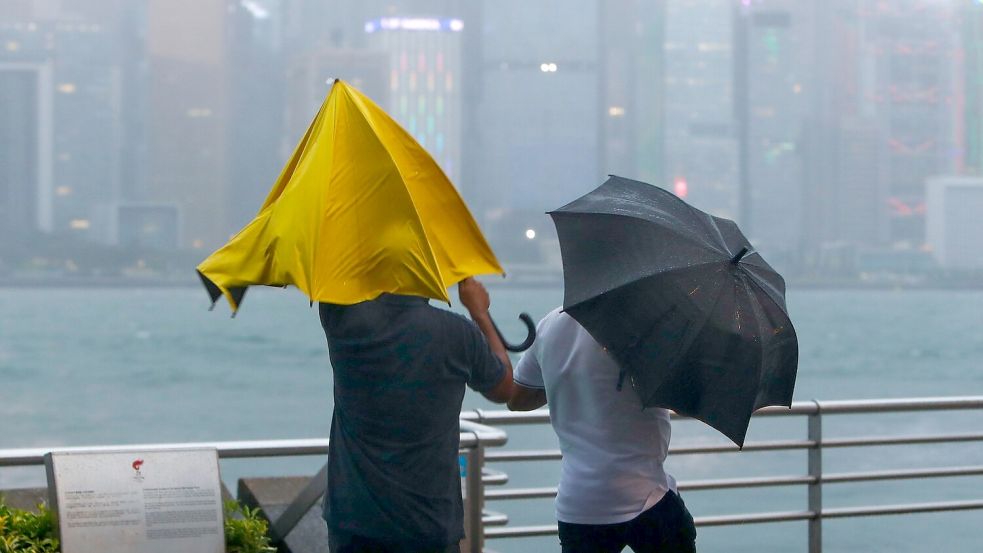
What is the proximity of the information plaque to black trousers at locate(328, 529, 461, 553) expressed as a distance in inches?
34.9

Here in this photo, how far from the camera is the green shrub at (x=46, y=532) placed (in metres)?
3.23

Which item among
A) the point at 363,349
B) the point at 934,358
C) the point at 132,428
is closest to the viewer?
the point at 363,349

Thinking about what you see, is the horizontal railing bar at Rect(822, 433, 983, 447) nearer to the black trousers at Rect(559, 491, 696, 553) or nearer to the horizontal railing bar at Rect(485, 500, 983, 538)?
the horizontal railing bar at Rect(485, 500, 983, 538)

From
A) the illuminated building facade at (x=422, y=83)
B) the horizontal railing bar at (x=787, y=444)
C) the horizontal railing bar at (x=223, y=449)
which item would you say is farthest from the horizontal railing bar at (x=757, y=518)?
the illuminated building facade at (x=422, y=83)

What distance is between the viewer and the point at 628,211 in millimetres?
2779

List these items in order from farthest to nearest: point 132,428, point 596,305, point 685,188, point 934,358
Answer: point 685,188, point 934,358, point 132,428, point 596,305

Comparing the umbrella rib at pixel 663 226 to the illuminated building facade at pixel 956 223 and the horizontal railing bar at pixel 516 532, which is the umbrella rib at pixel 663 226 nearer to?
the horizontal railing bar at pixel 516 532

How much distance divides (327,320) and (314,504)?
1.23 m

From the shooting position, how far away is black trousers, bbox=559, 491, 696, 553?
110 inches

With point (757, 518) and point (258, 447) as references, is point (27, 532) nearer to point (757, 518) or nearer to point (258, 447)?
point (258, 447)

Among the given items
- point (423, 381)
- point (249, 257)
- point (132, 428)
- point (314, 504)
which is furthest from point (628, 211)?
point (132, 428)

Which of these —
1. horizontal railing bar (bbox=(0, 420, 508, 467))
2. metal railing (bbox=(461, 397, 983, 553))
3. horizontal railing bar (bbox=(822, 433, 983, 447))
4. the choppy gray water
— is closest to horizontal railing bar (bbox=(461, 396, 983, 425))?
metal railing (bbox=(461, 397, 983, 553))

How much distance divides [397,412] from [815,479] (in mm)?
2986

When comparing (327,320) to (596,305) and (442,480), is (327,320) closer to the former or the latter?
(442,480)
